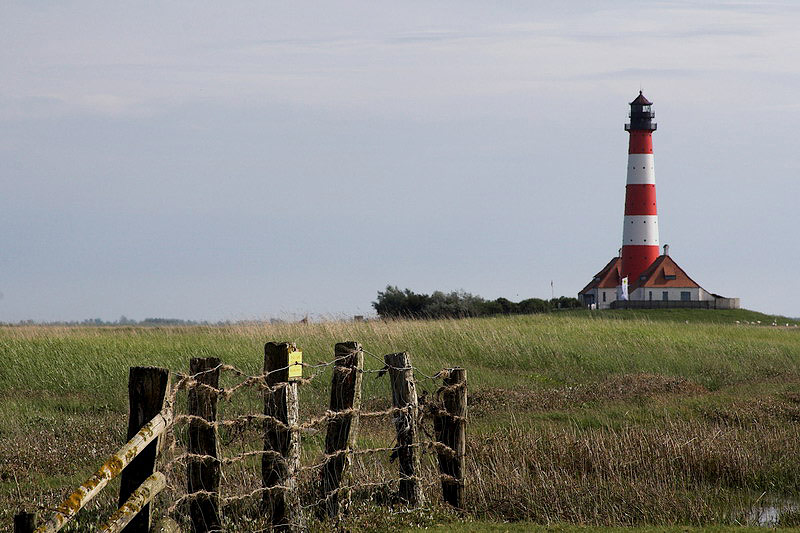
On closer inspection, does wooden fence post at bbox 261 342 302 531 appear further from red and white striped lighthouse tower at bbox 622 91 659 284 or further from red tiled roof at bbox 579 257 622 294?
red tiled roof at bbox 579 257 622 294

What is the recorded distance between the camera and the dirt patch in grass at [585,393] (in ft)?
65.1

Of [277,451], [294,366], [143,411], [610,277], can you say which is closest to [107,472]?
[143,411]

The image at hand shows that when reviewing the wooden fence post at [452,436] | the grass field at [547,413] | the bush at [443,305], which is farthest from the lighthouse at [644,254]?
the wooden fence post at [452,436]

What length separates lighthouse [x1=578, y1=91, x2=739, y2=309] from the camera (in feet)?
217

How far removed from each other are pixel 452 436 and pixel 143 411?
449 cm

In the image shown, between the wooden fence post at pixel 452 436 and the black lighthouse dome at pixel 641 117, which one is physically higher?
the black lighthouse dome at pixel 641 117

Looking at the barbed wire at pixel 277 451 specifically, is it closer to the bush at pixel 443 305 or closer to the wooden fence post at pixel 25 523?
the wooden fence post at pixel 25 523

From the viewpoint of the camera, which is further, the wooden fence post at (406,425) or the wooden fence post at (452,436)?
the wooden fence post at (452,436)

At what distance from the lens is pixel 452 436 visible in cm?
1046

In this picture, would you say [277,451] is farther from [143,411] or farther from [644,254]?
[644,254]

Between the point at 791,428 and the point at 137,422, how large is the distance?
14.2 m

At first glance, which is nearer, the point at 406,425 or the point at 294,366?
the point at 294,366

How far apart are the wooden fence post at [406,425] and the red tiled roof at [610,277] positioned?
2579 inches

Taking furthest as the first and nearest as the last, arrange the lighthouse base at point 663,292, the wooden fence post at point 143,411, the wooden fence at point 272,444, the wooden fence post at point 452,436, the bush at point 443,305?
the lighthouse base at point 663,292
the bush at point 443,305
the wooden fence post at point 452,436
the wooden fence post at point 143,411
the wooden fence at point 272,444
